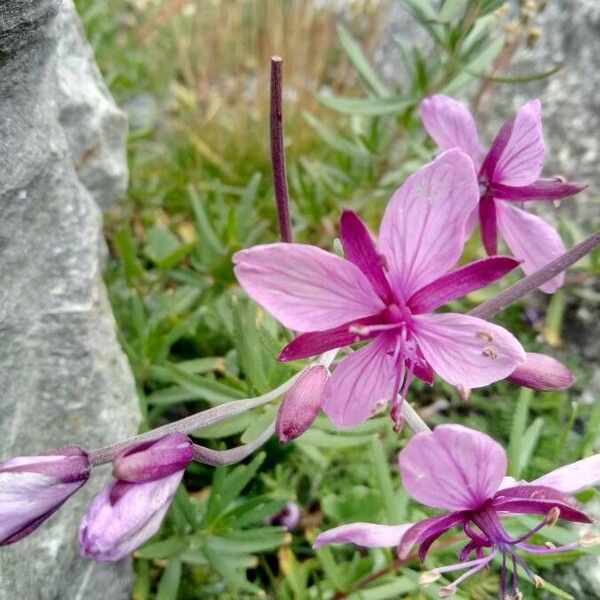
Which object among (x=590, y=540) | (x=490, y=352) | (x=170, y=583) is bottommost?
(x=170, y=583)

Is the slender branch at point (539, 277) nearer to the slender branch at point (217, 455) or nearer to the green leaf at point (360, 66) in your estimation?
the slender branch at point (217, 455)

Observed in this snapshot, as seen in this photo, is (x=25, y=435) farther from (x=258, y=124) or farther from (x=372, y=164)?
(x=258, y=124)

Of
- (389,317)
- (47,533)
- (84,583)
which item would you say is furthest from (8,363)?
(389,317)

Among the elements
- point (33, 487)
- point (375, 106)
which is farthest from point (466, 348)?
point (375, 106)

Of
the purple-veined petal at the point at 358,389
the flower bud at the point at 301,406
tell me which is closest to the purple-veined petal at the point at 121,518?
the flower bud at the point at 301,406

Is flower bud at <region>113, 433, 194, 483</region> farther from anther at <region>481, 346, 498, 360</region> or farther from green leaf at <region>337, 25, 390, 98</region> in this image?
green leaf at <region>337, 25, 390, 98</region>

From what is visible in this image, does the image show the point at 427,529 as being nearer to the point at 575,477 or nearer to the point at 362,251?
the point at 575,477

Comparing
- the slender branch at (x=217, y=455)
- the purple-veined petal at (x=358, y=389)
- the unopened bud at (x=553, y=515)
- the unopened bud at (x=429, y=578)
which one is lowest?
the unopened bud at (x=429, y=578)
